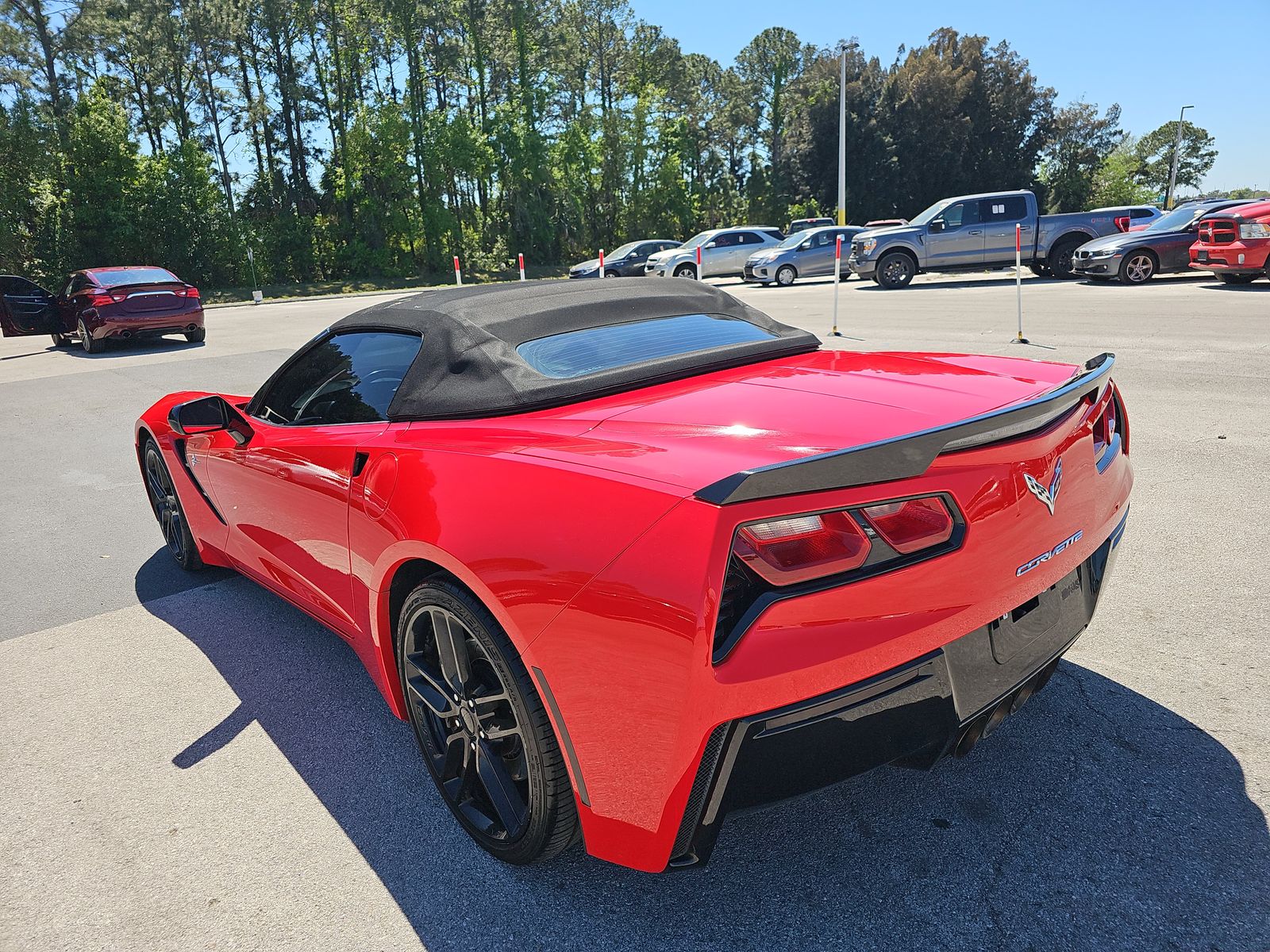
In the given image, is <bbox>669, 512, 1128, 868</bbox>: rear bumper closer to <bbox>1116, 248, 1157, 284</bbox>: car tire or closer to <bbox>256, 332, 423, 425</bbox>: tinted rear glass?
<bbox>256, 332, 423, 425</bbox>: tinted rear glass

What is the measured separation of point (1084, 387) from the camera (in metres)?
2.16

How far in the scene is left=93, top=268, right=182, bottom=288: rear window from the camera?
1471 centimetres

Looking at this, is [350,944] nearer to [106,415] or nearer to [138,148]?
[106,415]

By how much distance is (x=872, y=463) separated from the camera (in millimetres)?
1680

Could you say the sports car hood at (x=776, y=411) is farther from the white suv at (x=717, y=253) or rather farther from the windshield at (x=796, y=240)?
the white suv at (x=717, y=253)

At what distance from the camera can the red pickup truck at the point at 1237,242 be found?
13984mm

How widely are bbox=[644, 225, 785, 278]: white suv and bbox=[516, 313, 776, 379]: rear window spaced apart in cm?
2595

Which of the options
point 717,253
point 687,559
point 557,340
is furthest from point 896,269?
point 687,559

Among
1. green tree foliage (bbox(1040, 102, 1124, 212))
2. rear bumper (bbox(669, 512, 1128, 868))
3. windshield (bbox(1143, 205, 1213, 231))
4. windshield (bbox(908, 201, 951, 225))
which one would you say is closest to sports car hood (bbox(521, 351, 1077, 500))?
rear bumper (bbox(669, 512, 1128, 868))

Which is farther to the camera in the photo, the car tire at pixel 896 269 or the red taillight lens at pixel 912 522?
the car tire at pixel 896 269

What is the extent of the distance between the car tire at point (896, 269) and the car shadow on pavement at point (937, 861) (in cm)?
1882

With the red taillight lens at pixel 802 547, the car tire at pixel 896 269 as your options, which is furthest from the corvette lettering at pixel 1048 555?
the car tire at pixel 896 269

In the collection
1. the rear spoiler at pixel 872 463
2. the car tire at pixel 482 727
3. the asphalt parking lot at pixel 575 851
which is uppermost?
the rear spoiler at pixel 872 463

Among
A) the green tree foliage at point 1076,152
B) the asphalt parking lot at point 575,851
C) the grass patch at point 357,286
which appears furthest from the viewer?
the green tree foliage at point 1076,152
